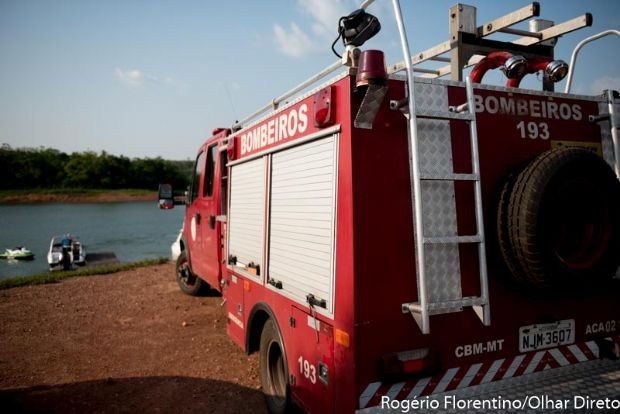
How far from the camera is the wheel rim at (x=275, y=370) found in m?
3.63

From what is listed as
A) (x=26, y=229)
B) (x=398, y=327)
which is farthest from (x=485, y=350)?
(x=26, y=229)

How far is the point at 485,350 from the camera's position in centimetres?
271

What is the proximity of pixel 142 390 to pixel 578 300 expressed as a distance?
4239 mm

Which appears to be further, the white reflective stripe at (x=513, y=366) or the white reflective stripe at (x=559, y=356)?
the white reflective stripe at (x=559, y=356)

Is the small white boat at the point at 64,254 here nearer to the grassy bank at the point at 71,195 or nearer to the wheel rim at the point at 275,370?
the wheel rim at the point at 275,370

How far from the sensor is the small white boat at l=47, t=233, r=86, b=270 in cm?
1869

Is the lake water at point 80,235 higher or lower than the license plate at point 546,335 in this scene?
lower

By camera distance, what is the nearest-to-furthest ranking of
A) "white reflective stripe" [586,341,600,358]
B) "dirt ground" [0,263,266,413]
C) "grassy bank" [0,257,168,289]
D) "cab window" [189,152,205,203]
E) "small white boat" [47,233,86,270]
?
"white reflective stripe" [586,341,600,358]
"dirt ground" [0,263,266,413]
"cab window" [189,152,205,203]
"grassy bank" [0,257,168,289]
"small white boat" [47,233,86,270]

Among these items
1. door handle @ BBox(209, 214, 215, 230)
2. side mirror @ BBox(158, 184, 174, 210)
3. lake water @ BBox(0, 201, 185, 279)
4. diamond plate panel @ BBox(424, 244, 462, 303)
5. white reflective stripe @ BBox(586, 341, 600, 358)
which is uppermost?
side mirror @ BBox(158, 184, 174, 210)

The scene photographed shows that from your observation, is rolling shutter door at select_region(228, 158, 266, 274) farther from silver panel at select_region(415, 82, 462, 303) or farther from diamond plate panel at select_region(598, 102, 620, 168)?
diamond plate panel at select_region(598, 102, 620, 168)

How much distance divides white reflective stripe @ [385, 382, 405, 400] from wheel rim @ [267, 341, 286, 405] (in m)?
1.38

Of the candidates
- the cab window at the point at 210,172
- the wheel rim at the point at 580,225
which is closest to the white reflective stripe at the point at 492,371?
the wheel rim at the point at 580,225

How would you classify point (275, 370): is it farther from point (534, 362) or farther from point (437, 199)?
point (437, 199)

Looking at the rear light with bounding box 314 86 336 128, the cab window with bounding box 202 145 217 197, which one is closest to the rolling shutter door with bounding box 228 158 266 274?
the rear light with bounding box 314 86 336 128
